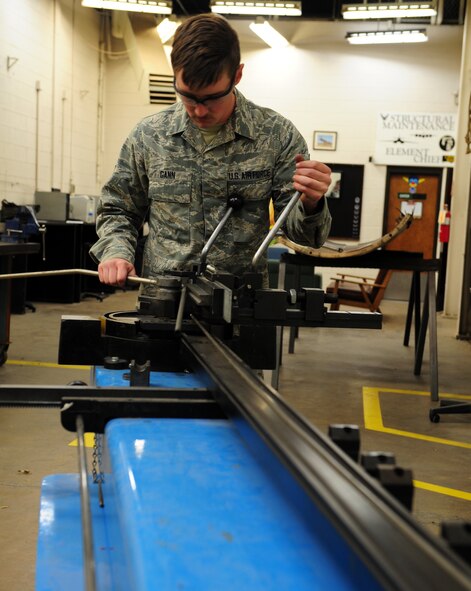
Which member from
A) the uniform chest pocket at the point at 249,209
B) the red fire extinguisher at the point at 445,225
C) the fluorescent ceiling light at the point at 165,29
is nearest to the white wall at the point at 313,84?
the fluorescent ceiling light at the point at 165,29

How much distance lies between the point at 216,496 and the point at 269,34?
419 inches

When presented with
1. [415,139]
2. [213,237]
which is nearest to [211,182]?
[213,237]

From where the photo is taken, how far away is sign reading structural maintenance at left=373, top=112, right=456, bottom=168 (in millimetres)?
10961

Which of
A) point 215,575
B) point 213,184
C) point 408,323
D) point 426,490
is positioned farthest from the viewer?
point 408,323

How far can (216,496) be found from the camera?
85 cm

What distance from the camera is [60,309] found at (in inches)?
306

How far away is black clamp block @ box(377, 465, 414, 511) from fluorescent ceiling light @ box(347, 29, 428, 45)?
9.97 m

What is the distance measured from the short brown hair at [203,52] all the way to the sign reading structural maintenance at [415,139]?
31.8ft

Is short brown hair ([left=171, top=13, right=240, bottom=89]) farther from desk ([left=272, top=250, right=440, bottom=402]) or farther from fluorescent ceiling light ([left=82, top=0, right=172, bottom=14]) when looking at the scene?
fluorescent ceiling light ([left=82, top=0, right=172, bottom=14])

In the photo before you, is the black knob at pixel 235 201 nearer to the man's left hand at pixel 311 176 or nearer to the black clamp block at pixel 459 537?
the man's left hand at pixel 311 176

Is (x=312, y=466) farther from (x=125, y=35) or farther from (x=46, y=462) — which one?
(x=125, y=35)

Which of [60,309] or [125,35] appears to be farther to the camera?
[125,35]

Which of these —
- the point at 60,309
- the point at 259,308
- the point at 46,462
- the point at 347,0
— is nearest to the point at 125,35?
the point at 347,0

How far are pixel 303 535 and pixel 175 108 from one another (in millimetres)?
1554
